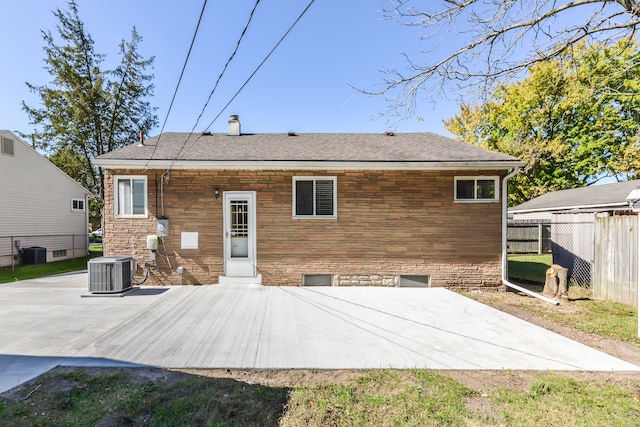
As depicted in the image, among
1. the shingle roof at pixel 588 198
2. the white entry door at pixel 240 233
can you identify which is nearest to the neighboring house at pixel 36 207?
the white entry door at pixel 240 233

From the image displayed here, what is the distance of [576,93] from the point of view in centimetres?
546

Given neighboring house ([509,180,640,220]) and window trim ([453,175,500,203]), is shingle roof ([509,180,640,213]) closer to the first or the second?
neighboring house ([509,180,640,220])

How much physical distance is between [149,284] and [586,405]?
863 cm

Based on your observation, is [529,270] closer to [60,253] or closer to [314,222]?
[314,222]

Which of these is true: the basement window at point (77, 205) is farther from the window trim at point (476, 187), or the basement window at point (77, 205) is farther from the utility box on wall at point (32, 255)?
the window trim at point (476, 187)

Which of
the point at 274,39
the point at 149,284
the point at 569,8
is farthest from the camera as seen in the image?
the point at 149,284

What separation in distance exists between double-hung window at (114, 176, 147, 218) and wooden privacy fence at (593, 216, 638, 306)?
1144 centimetres

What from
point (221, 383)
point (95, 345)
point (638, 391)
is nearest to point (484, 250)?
point (638, 391)

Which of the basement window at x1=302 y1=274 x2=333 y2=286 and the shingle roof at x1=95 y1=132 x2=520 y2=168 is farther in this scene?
the basement window at x1=302 y1=274 x2=333 y2=286

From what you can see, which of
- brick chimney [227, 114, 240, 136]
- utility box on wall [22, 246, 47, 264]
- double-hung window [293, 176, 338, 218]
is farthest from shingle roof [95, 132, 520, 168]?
utility box on wall [22, 246, 47, 264]

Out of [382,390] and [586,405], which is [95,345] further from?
[586,405]

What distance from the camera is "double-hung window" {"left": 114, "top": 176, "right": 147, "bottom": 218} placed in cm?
718

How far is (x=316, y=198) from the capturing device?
7359 millimetres

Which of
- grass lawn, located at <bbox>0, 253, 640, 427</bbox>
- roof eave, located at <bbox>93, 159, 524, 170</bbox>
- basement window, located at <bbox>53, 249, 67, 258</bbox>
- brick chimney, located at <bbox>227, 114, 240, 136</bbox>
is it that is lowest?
basement window, located at <bbox>53, 249, 67, 258</bbox>
